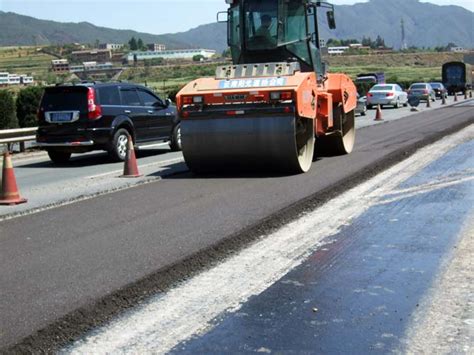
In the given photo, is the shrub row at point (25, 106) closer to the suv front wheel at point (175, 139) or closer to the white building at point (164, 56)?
the suv front wheel at point (175, 139)

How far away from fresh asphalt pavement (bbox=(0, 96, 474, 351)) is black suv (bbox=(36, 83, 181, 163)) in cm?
384

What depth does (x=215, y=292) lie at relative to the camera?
546 centimetres

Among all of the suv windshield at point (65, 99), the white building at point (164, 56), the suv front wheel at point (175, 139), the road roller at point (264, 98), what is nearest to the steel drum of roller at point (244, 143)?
the road roller at point (264, 98)

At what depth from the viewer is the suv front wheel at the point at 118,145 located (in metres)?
15.6

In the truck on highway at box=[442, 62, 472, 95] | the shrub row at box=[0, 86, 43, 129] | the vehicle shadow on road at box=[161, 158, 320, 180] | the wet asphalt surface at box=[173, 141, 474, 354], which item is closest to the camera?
the wet asphalt surface at box=[173, 141, 474, 354]

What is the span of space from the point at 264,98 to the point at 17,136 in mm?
11310

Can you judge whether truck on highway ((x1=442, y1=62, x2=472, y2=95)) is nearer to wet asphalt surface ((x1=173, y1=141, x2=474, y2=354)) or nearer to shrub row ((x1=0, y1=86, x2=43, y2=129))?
shrub row ((x1=0, y1=86, x2=43, y2=129))

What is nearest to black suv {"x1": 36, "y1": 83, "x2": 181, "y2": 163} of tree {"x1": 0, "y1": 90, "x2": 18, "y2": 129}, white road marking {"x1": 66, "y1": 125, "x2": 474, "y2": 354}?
tree {"x1": 0, "y1": 90, "x2": 18, "y2": 129}

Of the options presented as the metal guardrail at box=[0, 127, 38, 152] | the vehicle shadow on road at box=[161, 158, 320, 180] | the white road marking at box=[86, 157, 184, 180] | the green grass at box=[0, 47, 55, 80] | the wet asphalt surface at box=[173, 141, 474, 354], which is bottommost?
the wet asphalt surface at box=[173, 141, 474, 354]

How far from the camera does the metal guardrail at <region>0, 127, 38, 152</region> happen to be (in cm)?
1897

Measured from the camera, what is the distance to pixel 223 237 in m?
7.23

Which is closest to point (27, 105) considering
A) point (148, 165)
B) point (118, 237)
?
point (148, 165)

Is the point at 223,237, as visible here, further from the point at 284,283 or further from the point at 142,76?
the point at 142,76

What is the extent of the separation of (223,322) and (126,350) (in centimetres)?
77
